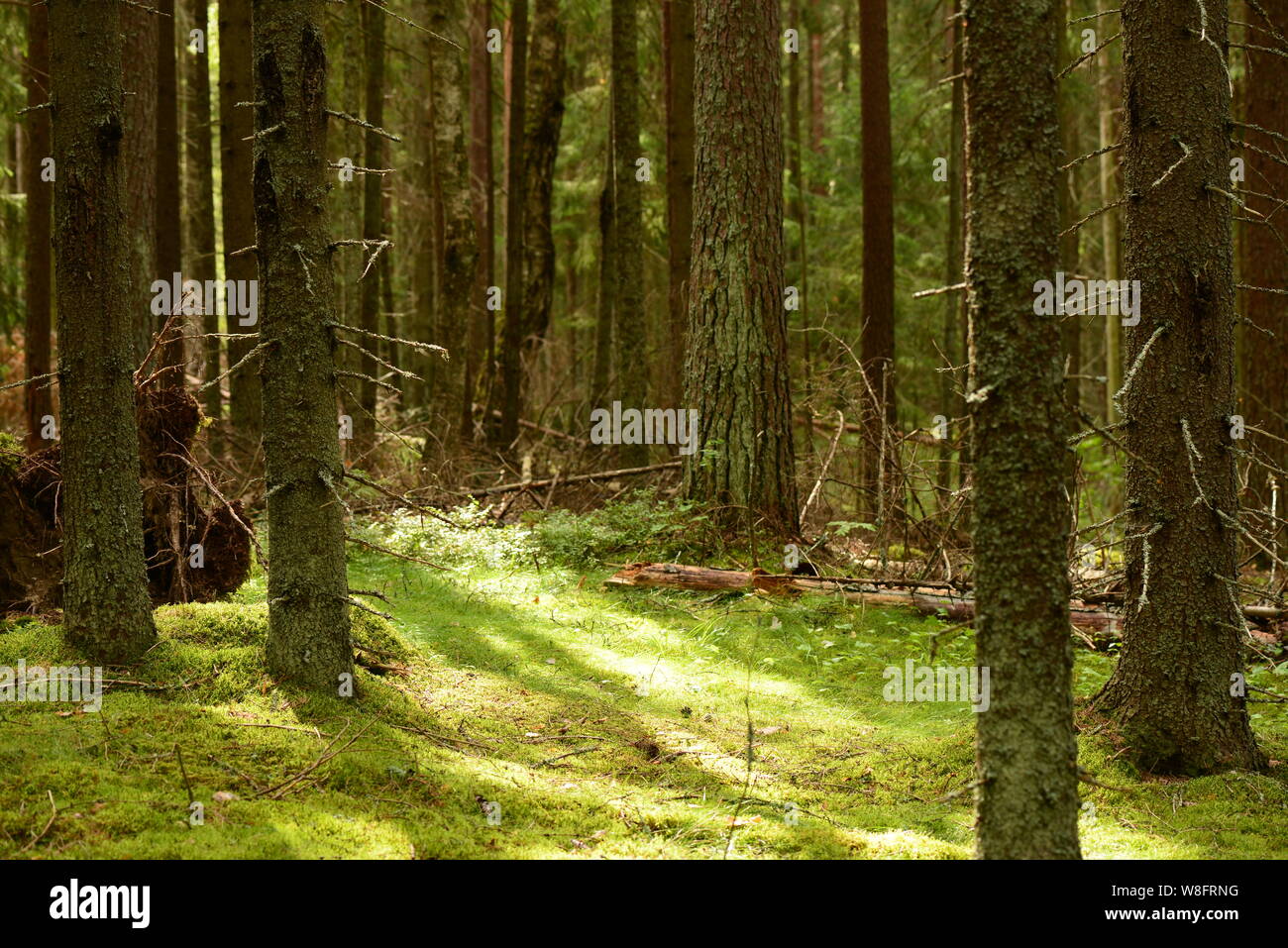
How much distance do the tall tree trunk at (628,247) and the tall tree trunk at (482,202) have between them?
2769 mm

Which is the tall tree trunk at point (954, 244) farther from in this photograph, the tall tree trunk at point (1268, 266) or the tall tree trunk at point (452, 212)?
the tall tree trunk at point (452, 212)

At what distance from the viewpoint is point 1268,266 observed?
11.2m

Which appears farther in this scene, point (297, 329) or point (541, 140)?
point (541, 140)

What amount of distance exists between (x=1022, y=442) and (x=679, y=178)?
11.1 m

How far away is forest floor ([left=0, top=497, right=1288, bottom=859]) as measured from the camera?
14.3 ft

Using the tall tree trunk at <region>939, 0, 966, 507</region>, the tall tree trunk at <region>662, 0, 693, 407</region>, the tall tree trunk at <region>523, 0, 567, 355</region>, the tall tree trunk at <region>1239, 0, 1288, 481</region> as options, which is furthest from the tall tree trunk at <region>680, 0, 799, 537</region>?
the tall tree trunk at <region>939, 0, 966, 507</region>

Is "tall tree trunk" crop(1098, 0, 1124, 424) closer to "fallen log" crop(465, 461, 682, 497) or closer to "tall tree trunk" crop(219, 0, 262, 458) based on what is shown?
"fallen log" crop(465, 461, 682, 497)

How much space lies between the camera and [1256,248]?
11.3 meters

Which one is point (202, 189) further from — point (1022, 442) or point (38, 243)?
point (1022, 442)

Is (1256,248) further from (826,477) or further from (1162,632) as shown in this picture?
(1162,632)

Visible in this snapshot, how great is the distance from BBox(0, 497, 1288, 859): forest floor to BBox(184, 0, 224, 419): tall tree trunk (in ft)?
28.2

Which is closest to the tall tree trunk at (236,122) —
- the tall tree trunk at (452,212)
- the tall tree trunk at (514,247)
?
the tall tree trunk at (452,212)

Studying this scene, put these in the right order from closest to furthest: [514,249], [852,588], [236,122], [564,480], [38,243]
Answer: [852,588], [236,122], [38,243], [564,480], [514,249]

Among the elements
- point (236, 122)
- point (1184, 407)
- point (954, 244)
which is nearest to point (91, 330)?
point (1184, 407)
